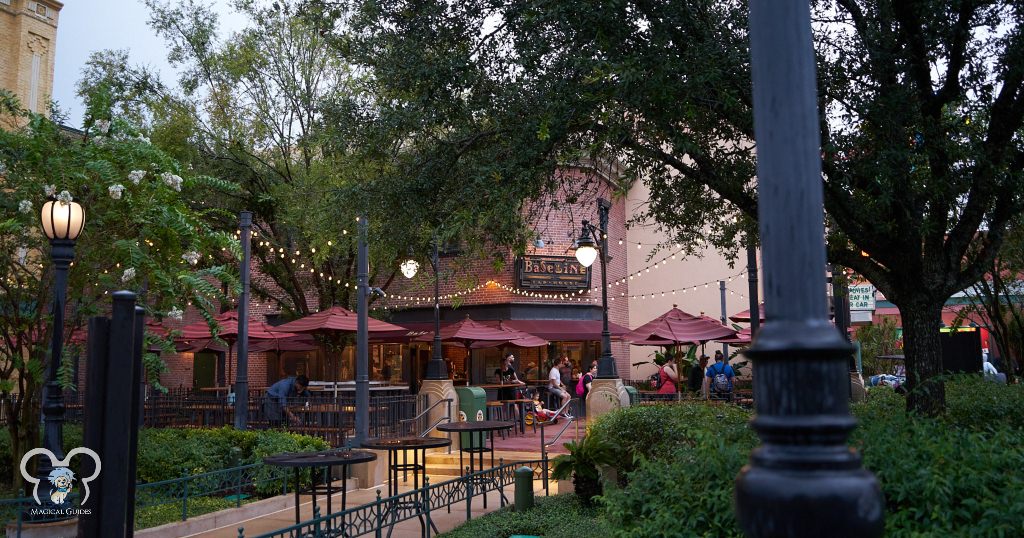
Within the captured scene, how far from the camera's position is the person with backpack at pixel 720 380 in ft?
62.7

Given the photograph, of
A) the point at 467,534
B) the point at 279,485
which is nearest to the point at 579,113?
Answer: the point at 467,534

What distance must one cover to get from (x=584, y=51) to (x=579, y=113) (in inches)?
32.6

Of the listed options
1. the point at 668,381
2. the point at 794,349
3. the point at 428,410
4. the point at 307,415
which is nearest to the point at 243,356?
the point at 307,415

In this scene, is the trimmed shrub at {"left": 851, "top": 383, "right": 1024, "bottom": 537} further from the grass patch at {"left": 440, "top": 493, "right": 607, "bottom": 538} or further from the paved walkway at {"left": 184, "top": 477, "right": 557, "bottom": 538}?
the paved walkway at {"left": 184, "top": 477, "right": 557, "bottom": 538}

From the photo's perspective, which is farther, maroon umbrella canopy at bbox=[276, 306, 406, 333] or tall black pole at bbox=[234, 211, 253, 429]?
maroon umbrella canopy at bbox=[276, 306, 406, 333]

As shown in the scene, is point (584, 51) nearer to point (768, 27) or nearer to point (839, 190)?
point (839, 190)

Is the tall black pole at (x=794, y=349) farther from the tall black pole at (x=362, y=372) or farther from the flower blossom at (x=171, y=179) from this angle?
the tall black pole at (x=362, y=372)

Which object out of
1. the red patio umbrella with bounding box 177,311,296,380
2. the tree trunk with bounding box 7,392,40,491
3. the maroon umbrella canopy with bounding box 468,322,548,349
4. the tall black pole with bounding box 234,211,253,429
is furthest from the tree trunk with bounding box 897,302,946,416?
the red patio umbrella with bounding box 177,311,296,380

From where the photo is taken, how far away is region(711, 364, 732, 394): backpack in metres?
19.2

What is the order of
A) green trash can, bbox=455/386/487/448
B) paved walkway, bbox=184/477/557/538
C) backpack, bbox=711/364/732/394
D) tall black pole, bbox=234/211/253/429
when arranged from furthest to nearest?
backpack, bbox=711/364/732/394, green trash can, bbox=455/386/487/448, tall black pole, bbox=234/211/253/429, paved walkway, bbox=184/477/557/538

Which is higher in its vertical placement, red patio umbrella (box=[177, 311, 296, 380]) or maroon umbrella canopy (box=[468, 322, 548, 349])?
red patio umbrella (box=[177, 311, 296, 380])

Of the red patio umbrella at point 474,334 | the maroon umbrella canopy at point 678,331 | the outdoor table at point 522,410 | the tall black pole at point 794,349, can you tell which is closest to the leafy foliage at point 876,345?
the maroon umbrella canopy at point 678,331

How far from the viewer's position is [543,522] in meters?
9.24

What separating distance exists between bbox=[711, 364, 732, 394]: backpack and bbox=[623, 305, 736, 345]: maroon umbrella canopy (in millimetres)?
1093
